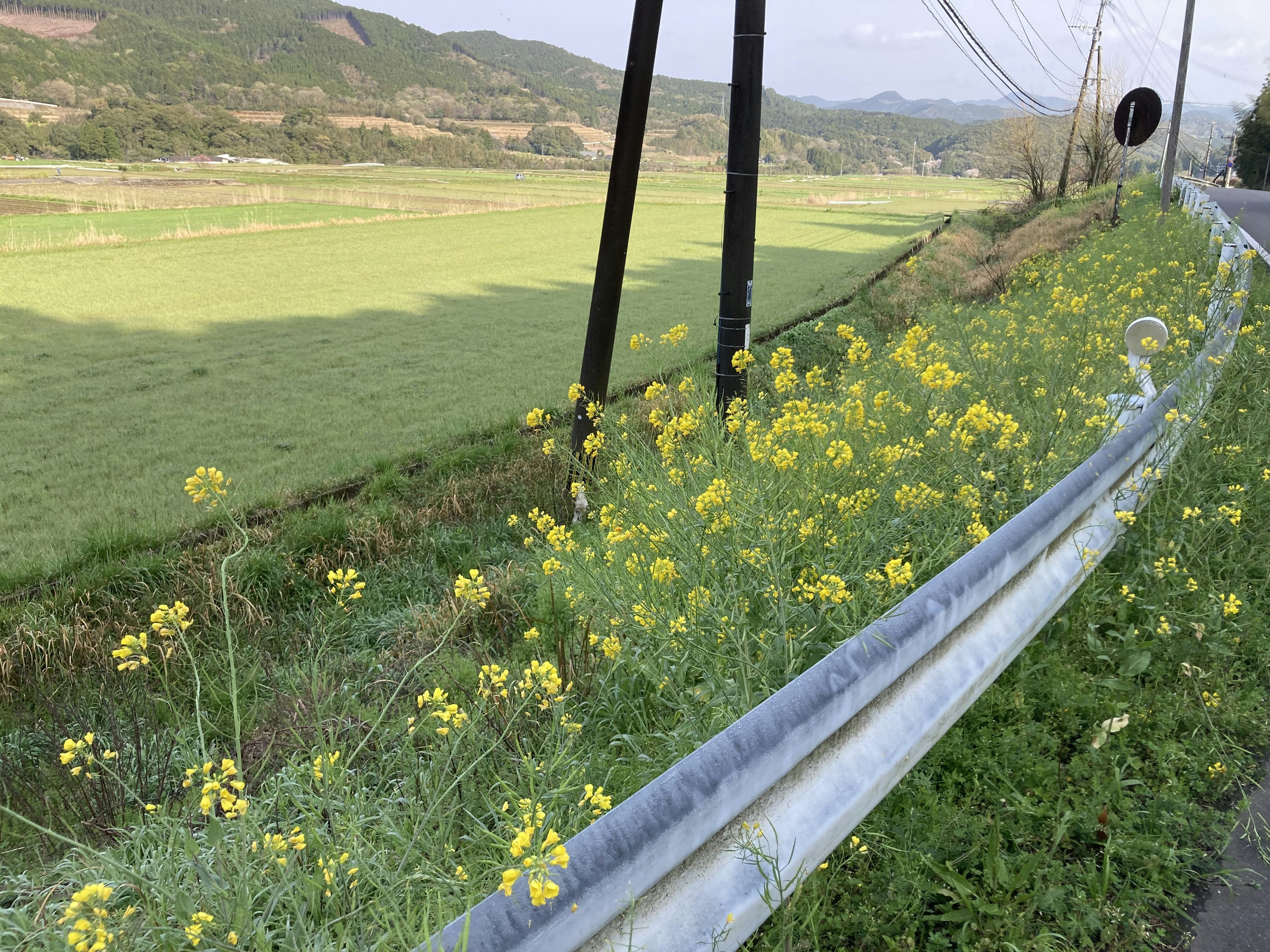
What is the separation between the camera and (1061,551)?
262 centimetres

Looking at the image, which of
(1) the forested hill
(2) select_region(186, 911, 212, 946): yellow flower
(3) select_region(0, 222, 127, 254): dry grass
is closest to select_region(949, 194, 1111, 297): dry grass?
(2) select_region(186, 911, 212, 946): yellow flower

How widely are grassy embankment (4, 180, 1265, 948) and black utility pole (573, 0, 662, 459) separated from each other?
6.82ft

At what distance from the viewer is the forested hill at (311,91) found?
110 m

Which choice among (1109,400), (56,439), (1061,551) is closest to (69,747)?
(1061,551)

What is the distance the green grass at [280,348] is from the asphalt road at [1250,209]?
7.68 m

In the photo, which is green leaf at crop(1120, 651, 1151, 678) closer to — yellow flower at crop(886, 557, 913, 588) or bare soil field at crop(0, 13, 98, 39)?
yellow flower at crop(886, 557, 913, 588)

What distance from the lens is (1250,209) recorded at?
2202cm

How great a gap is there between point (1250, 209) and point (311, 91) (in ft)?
530

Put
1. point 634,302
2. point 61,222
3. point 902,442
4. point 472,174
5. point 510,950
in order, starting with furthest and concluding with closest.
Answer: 1. point 472,174
2. point 61,222
3. point 634,302
4. point 902,442
5. point 510,950

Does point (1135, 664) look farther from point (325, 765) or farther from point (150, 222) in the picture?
point (150, 222)

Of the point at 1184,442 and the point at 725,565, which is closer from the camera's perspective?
the point at 725,565

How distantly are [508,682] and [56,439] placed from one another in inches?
259

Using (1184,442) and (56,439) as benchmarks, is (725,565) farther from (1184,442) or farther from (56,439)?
(56,439)

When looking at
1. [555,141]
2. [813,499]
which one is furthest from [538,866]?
[555,141]
